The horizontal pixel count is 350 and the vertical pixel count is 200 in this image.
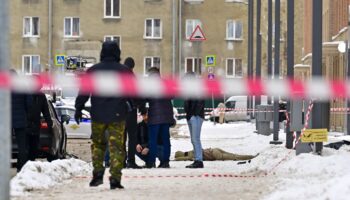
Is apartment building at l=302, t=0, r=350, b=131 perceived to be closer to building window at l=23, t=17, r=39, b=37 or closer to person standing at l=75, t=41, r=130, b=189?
building window at l=23, t=17, r=39, b=37

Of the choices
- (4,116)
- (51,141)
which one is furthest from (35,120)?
(4,116)

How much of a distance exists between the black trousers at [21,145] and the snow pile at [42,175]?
65 centimetres

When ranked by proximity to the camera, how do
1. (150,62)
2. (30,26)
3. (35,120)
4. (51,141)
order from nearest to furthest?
1. (35,120)
2. (51,141)
3. (30,26)
4. (150,62)

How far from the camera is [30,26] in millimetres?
70375

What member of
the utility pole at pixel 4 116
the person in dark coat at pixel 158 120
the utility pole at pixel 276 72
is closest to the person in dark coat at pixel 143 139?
the person in dark coat at pixel 158 120

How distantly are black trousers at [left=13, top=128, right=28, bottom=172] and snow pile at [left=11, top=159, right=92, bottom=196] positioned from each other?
0.65m

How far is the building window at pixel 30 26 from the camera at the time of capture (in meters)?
70.2

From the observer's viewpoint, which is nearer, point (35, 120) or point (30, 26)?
point (35, 120)

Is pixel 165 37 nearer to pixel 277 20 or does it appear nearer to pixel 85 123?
pixel 85 123

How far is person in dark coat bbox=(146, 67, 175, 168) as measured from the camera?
16.3 meters

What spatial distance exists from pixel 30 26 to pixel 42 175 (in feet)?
191

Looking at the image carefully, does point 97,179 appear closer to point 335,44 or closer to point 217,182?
point 217,182

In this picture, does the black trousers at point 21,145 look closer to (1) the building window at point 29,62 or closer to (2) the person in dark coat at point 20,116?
(2) the person in dark coat at point 20,116

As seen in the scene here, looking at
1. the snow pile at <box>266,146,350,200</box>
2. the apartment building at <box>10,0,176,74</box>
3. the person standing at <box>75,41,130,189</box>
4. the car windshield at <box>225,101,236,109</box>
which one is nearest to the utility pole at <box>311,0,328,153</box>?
the snow pile at <box>266,146,350,200</box>
